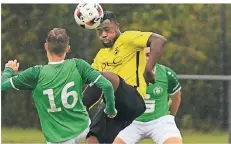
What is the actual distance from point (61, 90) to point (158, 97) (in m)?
2.46

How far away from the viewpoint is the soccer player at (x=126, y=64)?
7.29 meters

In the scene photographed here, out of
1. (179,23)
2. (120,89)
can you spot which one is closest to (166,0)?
(179,23)

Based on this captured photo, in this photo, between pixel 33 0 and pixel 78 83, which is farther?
pixel 33 0

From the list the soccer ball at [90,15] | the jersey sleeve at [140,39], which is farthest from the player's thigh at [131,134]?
the soccer ball at [90,15]

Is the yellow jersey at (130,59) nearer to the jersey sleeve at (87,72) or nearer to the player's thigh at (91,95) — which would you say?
the player's thigh at (91,95)

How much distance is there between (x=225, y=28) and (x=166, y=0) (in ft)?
3.36

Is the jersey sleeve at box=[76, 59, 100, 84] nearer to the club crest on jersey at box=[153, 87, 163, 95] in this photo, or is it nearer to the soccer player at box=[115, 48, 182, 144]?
the soccer player at box=[115, 48, 182, 144]

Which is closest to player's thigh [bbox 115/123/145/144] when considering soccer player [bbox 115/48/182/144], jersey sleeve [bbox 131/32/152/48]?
Result: soccer player [bbox 115/48/182/144]

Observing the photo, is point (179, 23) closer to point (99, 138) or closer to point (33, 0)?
point (33, 0)

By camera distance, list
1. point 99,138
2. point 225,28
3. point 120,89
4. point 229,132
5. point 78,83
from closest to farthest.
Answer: point 78,83 < point 120,89 < point 99,138 < point 229,132 < point 225,28

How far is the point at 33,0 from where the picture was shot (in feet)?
42.4

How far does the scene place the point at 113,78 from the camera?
698 cm

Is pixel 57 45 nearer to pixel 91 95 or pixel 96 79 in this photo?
pixel 96 79

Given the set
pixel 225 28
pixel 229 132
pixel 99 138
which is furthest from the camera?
pixel 225 28
